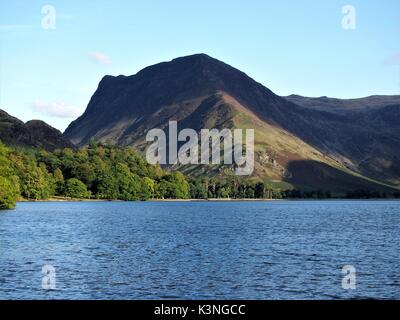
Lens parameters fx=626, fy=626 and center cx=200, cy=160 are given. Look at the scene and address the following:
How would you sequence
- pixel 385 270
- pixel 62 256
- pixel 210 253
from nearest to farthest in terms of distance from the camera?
pixel 385 270, pixel 62 256, pixel 210 253

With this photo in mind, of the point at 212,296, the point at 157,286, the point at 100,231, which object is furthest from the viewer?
the point at 100,231

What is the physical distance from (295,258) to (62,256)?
32452 mm

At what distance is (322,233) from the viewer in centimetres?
14088

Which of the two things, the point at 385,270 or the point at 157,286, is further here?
the point at 385,270

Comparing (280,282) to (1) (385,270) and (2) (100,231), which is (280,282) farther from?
(2) (100,231)

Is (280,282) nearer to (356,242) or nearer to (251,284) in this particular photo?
(251,284)

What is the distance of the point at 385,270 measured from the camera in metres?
76.8
